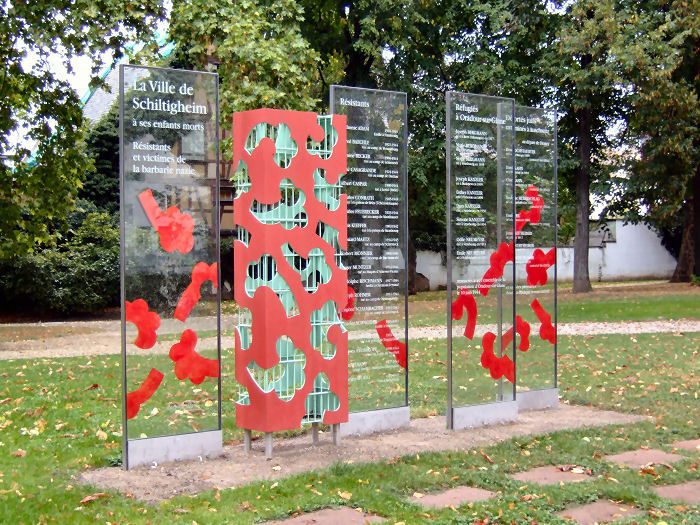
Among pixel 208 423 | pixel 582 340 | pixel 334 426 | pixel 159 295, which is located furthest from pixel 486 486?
pixel 582 340

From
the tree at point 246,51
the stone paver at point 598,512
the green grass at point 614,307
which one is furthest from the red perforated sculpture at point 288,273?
the green grass at point 614,307

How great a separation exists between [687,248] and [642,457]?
25.7 meters

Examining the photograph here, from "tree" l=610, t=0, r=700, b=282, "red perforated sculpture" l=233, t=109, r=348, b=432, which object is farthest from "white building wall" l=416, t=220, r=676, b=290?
"red perforated sculpture" l=233, t=109, r=348, b=432

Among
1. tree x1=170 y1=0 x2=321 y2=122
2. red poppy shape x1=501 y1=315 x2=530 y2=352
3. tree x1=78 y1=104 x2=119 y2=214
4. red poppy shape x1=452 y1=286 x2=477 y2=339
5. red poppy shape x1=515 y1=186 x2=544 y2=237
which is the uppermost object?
tree x1=170 y1=0 x2=321 y2=122

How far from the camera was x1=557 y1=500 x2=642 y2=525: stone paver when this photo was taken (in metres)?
5.31

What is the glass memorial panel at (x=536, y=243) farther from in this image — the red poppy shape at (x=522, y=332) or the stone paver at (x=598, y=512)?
the stone paver at (x=598, y=512)

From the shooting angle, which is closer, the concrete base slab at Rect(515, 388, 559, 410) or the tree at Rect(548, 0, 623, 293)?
the concrete base slab at Rect(515, 388, 559, 410)

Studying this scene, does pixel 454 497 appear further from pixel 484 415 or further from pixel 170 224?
pixel 170 224

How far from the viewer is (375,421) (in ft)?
26.2

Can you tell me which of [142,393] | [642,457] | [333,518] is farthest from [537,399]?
[142,393]

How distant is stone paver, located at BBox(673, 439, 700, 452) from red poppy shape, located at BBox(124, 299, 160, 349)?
4.66 meters

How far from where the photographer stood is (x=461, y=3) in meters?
24.6

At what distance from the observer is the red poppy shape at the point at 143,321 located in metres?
6.58

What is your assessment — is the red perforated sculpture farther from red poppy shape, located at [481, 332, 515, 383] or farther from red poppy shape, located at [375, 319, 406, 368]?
red poppy shape, located at [481, 332, 515, 383]
